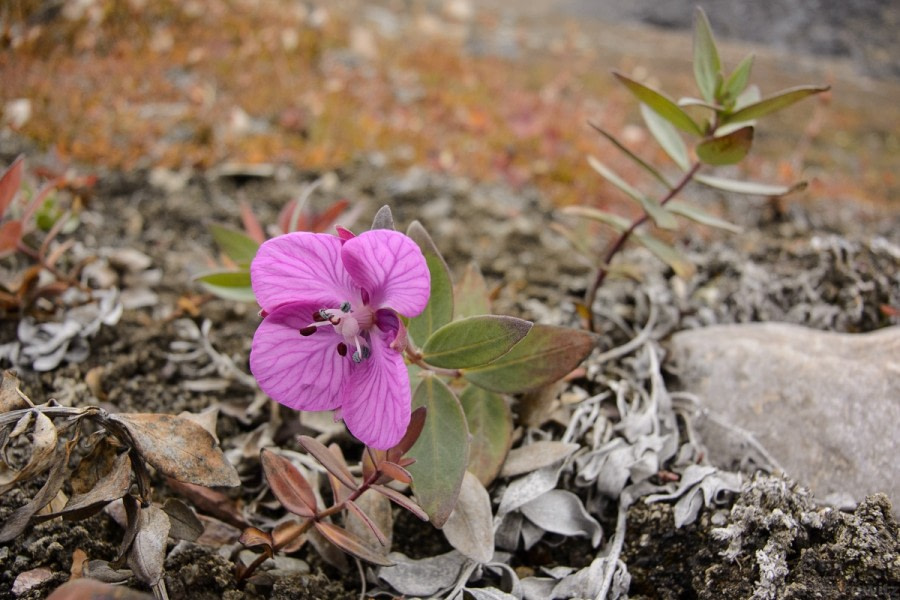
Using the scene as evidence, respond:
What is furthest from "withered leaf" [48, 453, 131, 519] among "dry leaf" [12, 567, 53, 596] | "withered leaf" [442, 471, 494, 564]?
"withered leaf" [442, 471, 494, 564]

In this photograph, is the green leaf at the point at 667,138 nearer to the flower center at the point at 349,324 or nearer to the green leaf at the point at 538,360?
the green leaf at the point at 538,360

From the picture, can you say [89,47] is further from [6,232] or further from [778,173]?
[778,173]

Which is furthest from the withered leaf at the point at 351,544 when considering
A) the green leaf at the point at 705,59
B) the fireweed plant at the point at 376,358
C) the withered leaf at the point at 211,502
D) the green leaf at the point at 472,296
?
the green leaf at the point at 705,59

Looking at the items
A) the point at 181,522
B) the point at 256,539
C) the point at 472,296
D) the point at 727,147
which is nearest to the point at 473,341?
the point at 472,296

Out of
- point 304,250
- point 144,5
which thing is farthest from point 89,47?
point 304,250

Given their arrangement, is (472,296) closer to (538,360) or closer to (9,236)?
(538,360)

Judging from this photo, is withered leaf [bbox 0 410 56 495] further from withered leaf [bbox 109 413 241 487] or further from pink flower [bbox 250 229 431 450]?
pink flower [bbox 250 229 431 450]
